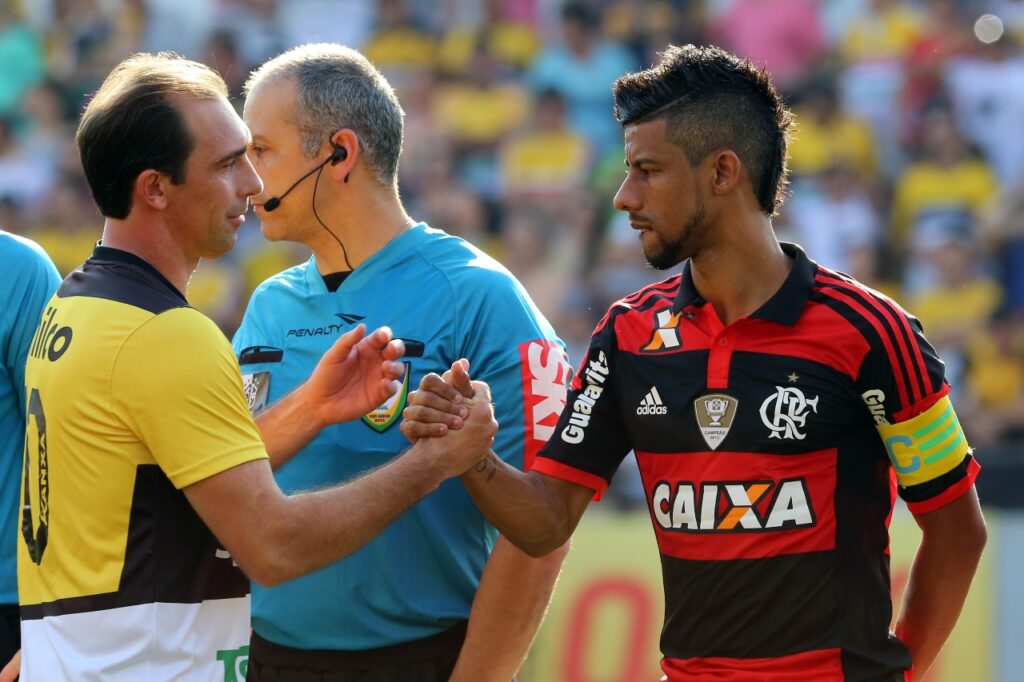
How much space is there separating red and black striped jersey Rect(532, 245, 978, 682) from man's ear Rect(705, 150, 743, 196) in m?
0.28

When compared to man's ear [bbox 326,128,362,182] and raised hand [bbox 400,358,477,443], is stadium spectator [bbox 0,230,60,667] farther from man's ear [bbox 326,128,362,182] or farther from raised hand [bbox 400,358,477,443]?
raised hand [bbox 400,358,477,443]

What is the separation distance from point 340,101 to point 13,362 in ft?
3.84

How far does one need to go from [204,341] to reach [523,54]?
958cm

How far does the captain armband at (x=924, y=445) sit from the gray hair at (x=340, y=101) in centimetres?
162

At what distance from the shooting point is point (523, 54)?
39.9 ft

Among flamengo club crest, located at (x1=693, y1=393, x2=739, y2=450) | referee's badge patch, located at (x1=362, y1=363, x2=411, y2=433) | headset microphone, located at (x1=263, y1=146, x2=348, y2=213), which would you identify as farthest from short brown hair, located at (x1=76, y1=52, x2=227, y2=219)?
flamengo club crest, located at (x1=693, y1=393, x2=739, y2=450)

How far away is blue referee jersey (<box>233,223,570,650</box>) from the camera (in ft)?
11.7

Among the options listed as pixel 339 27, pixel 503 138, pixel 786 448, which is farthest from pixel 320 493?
pixel 339 27

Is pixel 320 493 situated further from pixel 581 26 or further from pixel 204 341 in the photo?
pixel 581 26

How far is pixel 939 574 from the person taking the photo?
3.32 metres

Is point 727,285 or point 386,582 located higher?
point 727,285

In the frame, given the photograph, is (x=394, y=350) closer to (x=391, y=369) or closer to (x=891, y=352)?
(x=391, y=369)

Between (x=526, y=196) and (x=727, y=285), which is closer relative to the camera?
(x=727, y=285)

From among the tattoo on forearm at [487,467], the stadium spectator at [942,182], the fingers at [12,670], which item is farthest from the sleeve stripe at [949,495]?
the stadium spectator at [942,182]
